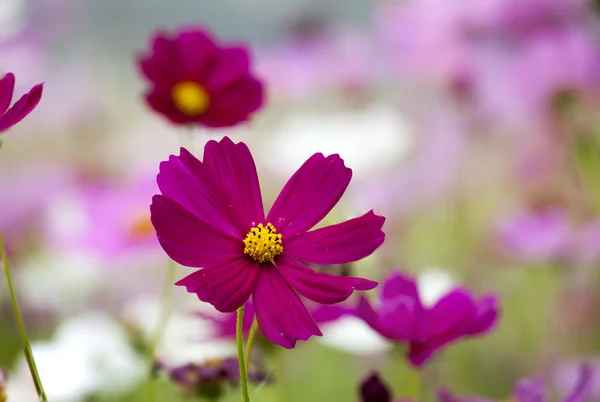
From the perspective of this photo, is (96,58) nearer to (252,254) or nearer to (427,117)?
(427,117)

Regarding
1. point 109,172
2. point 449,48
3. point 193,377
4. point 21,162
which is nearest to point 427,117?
point 449,48

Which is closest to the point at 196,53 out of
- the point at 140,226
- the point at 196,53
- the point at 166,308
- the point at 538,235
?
the point at 196,53

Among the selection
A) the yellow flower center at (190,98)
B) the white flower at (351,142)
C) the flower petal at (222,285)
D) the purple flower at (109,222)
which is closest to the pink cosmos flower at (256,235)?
the flower petal at (222,285)

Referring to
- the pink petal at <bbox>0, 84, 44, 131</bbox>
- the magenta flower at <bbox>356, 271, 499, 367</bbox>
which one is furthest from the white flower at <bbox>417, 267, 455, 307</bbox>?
the pink petal at <bbox>0, 84, 44, 131</bbox>

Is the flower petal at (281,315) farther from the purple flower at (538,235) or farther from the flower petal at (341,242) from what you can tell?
the purple flower at (538,235)

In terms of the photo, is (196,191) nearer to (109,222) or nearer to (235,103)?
(235,103)
